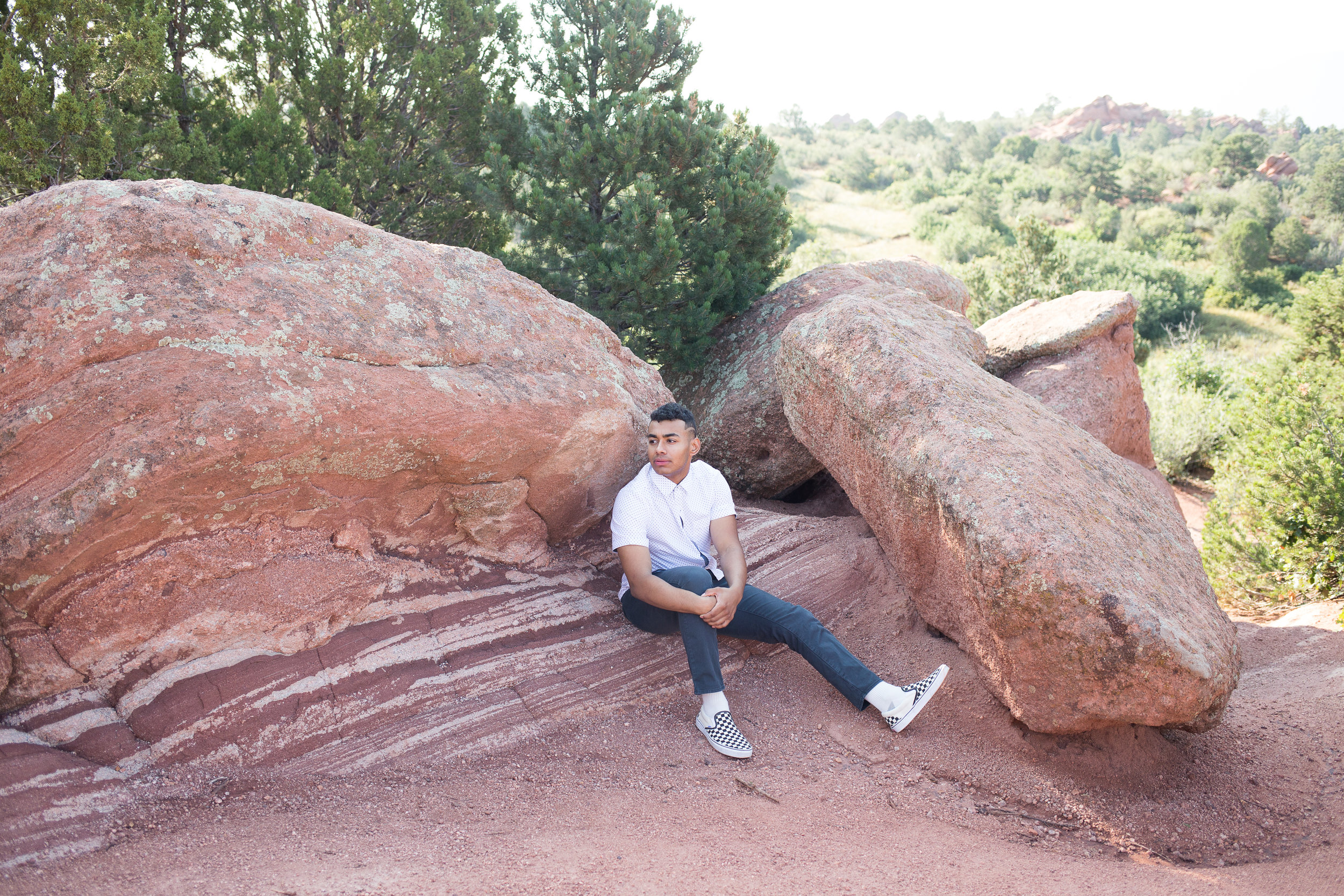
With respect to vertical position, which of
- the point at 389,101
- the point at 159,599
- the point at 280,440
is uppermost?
the point at 389,101

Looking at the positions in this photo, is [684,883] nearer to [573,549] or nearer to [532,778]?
[532,778]

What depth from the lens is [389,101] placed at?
7.71 metres

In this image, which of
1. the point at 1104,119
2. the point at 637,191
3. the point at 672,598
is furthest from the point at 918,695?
the point at 1104,119

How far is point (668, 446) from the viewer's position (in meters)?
4.12

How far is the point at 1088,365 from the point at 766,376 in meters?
2.99

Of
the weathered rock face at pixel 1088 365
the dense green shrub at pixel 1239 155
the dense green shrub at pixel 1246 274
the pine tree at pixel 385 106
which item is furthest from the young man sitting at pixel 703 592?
the dense green shrub at pixel 1239 155

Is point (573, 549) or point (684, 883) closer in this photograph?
point (684, 883)

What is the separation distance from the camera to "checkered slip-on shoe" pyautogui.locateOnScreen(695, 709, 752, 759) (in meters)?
3.56

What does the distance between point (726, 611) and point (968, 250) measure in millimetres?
26860

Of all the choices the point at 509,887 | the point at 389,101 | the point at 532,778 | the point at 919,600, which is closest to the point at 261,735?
the point at 532,778

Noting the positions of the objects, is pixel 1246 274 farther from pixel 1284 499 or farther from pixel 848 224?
pixel 1284 499

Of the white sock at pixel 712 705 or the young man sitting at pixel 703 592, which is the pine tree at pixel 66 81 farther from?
the white sock at pixel 712 705

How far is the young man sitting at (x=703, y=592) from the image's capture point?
376 cm

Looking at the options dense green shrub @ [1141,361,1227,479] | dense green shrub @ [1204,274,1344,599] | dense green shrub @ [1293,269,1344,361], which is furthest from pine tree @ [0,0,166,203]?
dense green shrub @ [1293,269,1344,361]
